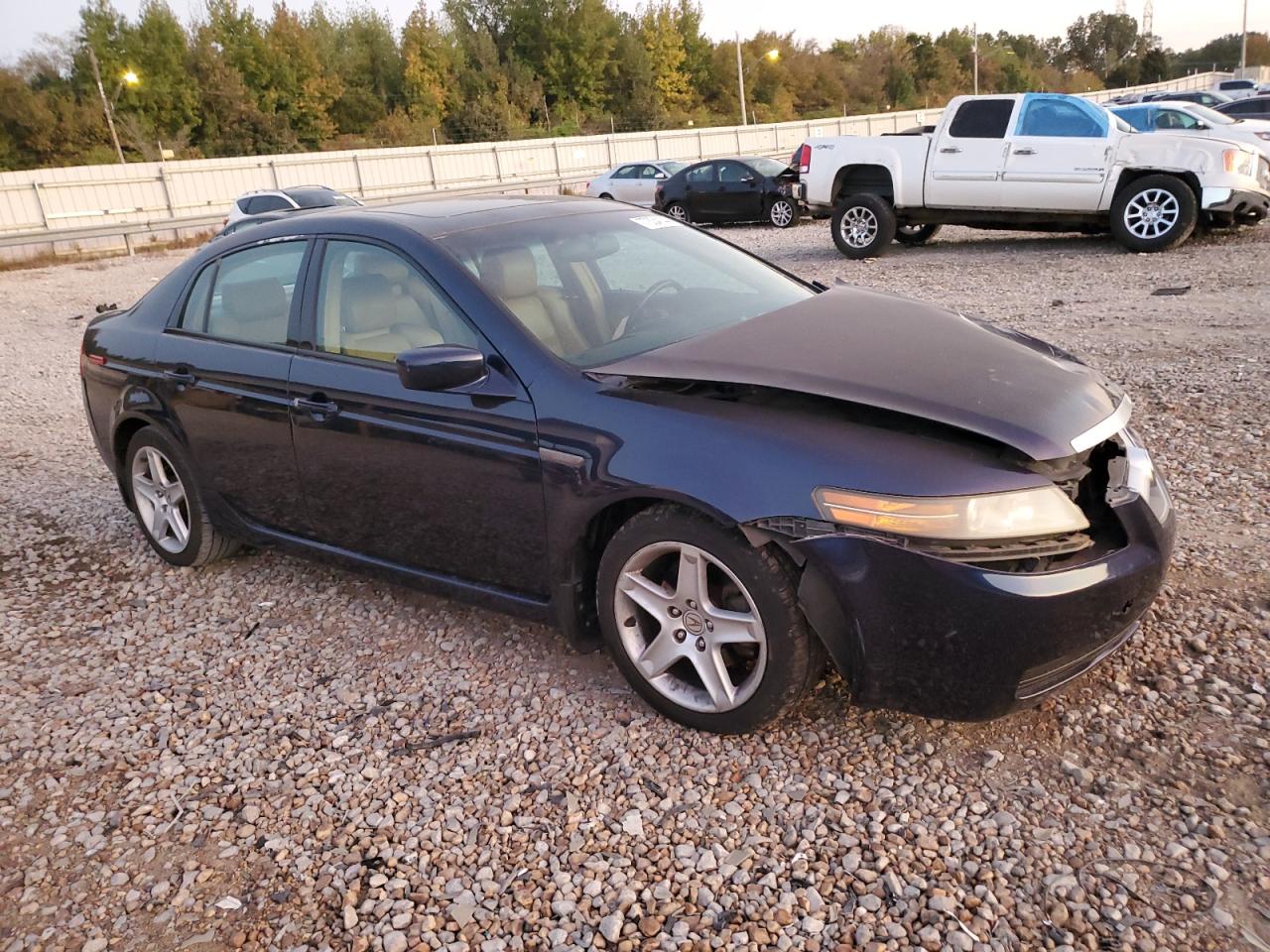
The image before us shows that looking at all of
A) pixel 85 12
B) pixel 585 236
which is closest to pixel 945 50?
pixel 85 12

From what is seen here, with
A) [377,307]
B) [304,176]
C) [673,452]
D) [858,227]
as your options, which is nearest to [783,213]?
[858,227]

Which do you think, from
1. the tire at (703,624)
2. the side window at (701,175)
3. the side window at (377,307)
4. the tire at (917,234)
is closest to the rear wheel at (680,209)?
the side window at (701,175)

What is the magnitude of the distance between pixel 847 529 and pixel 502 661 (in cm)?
159

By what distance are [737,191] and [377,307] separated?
15.9 metres

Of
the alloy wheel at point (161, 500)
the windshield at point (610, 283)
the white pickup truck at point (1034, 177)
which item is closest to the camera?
the windshield at point (610, 283)

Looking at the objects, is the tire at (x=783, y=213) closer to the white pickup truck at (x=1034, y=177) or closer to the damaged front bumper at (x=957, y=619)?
the white pickup truck at (x=1034, y=177)

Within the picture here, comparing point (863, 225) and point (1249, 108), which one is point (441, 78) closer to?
point (1249, 108)

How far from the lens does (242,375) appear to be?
3.97m

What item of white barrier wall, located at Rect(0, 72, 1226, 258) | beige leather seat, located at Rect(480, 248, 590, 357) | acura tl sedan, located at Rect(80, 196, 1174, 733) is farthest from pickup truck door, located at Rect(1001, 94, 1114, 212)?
white barrier wall, located at Rect(0, 72, 1226, 258)

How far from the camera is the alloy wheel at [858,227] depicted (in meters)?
13.1

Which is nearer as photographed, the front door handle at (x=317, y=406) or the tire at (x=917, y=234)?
the front door handle at (x=317, y=406)

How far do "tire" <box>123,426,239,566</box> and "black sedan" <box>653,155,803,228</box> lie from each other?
15.1 m

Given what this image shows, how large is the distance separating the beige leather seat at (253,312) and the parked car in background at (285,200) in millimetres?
15145

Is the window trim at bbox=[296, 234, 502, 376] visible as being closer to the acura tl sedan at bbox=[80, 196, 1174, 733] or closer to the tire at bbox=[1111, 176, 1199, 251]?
the acura tl sedan at bbox=[80, 196, 1174, 733]
